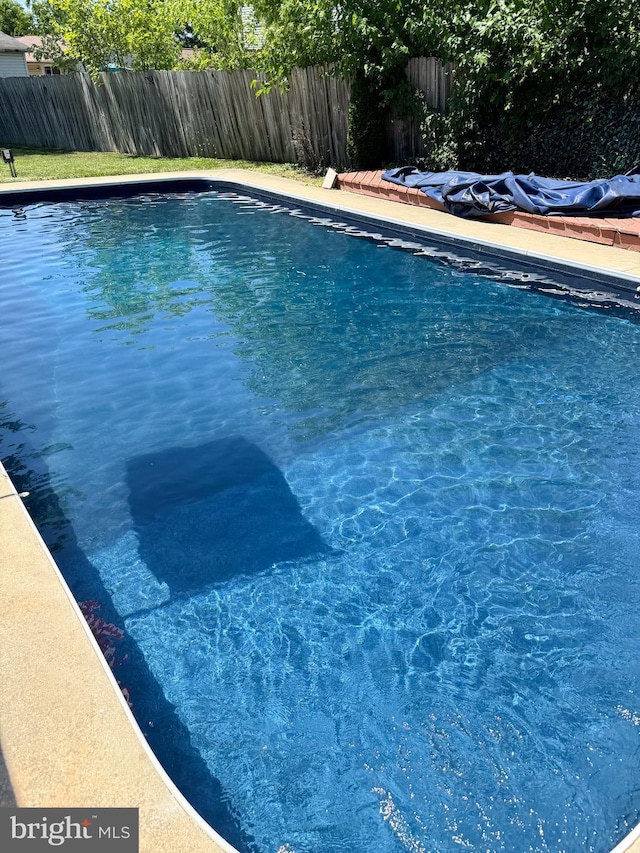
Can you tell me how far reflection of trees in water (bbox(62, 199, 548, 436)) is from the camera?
5660mm

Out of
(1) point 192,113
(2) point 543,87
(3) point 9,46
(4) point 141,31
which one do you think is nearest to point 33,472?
(2) point 543,87

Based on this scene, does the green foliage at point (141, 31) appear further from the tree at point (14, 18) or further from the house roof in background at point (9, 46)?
the tree at point (14, 18)

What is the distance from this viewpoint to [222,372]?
596 centimetres

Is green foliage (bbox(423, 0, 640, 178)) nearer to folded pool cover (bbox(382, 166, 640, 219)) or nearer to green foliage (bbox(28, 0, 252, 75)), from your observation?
folded pool cover (bbox(382, 166, 640, 219))

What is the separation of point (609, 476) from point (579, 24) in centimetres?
769

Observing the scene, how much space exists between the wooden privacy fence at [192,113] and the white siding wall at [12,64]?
12861 millimetres

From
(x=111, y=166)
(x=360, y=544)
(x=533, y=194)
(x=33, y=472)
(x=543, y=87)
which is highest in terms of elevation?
(x=543, y=87)

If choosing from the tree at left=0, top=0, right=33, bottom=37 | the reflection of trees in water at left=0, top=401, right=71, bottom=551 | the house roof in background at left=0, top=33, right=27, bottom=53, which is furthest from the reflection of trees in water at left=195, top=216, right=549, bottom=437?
the tree at left=0, top=0, right=33, bottom=37

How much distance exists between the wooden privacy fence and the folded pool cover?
8.96 feet

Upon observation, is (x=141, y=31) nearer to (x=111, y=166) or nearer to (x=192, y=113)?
(x=192, y=113)

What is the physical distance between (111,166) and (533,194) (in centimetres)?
1099

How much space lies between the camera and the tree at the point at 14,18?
169ft

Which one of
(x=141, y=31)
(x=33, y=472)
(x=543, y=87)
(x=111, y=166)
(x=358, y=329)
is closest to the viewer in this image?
(x=33, y=472)

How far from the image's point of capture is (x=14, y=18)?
51812mm
